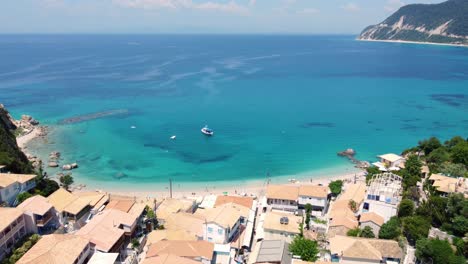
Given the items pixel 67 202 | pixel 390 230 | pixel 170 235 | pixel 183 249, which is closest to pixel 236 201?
pixel 170 235

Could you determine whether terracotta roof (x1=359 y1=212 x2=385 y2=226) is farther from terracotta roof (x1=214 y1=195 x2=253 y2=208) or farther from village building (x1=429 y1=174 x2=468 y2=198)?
terracotta roof (x1=214 y1=195 x2=253 y2=208)

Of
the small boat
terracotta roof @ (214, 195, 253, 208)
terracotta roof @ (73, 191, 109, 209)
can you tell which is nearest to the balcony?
terracotta roof @ (73, 191, 109, 209)

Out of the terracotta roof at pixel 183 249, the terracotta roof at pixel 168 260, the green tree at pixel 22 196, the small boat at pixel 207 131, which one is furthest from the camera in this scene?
the small boat at pixel 207 131

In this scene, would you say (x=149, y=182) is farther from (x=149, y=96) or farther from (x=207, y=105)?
(x=149, y=96)

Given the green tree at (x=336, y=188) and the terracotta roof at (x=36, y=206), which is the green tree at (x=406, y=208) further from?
the terracotta roof at (x=36, y=206)

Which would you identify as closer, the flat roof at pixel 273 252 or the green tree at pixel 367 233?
the flat roof at pixel 273 252

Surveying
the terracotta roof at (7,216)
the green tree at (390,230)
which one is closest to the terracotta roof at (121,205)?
the terracotta roof at (7,216)

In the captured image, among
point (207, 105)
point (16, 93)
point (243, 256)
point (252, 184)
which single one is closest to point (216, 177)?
point (252, 184)

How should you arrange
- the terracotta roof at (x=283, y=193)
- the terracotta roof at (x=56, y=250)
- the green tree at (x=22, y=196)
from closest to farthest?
the terracotta roof at (x=56, y=250) → the green tree at (x=22, y=196) → the terracotta roof at (x=283, y=193)
